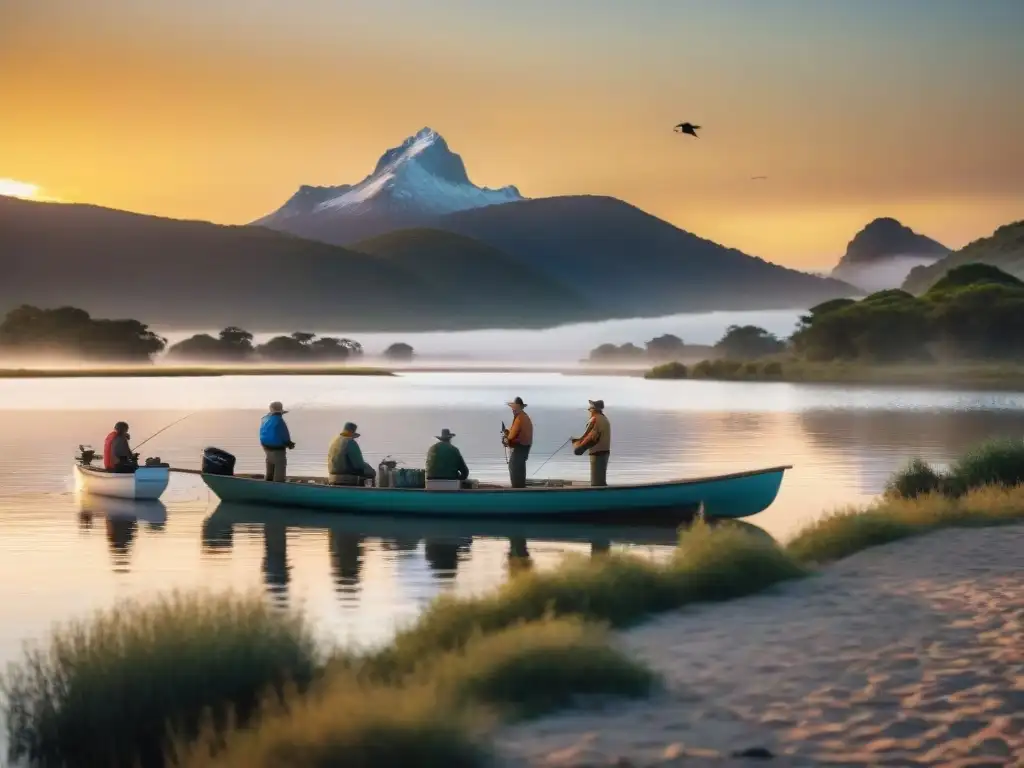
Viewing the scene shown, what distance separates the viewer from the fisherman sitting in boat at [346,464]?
33.9 m

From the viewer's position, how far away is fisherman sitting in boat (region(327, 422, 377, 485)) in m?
33.9

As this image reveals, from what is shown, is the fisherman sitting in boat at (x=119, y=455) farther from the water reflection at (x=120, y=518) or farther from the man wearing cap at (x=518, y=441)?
the man wearing cap at (x=518, y=441)

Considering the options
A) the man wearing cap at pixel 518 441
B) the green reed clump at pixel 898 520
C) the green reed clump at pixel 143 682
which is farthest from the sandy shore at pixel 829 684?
the man wearing cap at pixel 518 441

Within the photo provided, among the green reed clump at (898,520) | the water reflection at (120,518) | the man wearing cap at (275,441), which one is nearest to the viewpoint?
the green reed clump at (898,520)

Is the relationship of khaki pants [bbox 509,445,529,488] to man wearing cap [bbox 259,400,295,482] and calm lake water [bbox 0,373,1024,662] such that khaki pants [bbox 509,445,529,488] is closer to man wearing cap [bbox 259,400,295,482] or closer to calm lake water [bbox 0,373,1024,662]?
calm lake water [bbox 0,373,1024,662]

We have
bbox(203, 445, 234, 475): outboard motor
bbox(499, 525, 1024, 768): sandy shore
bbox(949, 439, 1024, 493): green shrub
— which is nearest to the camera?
bbox(499, 525, 1024, 768): sandy shore

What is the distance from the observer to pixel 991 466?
30984 mm

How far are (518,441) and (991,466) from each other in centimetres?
1071

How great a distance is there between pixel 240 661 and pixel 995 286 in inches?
7549

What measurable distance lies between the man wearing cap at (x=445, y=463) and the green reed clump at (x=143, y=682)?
1960cm

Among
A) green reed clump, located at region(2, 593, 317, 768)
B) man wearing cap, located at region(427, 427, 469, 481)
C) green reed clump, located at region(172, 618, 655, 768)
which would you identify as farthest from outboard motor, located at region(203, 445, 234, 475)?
green reed clump, located at region(2, 593, 317, 768)

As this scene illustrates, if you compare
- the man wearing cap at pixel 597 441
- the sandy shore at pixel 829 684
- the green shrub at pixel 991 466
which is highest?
the man wearing cap at pixel 597 441

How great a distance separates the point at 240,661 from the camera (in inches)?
494

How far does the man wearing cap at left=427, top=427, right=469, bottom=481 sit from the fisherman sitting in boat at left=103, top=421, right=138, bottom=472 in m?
9.67
